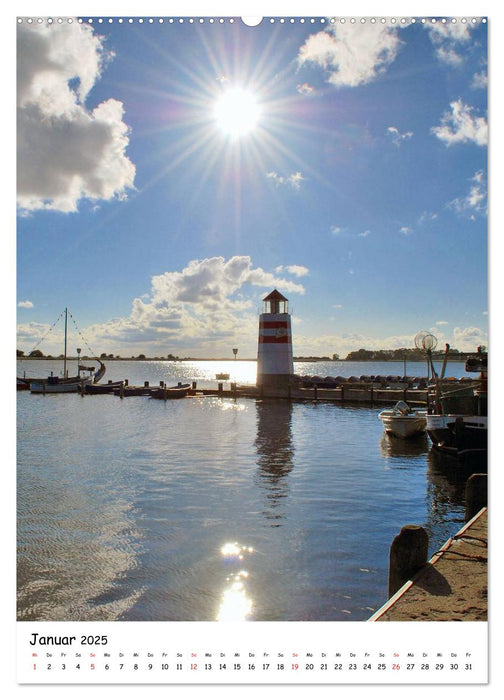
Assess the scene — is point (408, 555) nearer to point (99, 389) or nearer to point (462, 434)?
point (462, 434)

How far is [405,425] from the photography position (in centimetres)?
2492

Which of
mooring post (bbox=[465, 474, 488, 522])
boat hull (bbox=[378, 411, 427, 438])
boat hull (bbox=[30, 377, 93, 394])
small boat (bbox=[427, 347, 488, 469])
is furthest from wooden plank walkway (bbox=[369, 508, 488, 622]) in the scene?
boat hull (bbox=[30, 377, 93, 394])

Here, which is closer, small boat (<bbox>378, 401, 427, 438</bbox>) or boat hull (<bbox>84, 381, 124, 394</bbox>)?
small boat (<bbox>378, 401, 427, 438</bbox>)

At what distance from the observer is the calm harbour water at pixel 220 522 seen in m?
8.12

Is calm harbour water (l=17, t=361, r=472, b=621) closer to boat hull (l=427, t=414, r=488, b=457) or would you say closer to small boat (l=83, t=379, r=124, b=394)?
boat hull (l=427, t=414, r=488, b=457)

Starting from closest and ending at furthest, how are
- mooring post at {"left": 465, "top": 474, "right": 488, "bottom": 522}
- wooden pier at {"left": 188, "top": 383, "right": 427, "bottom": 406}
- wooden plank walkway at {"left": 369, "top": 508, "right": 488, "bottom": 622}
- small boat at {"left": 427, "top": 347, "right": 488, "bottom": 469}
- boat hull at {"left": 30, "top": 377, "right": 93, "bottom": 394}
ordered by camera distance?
wooden plank walkway at {"left": 369, "top": 508, "right": 488, "bottom": 622} → mooring post at {"left": 465, "top": 474, "right": 488, "bottom": 522} → small boat at {"left": 427, "top": 347, "right": 488, "bottom": 469} → wooden pier at {"left": 188, "top": 383, "right": 427, "bottom": 406} → boat hull at {"left": 30, "top": 377, "right": 93, "bottom": 394}

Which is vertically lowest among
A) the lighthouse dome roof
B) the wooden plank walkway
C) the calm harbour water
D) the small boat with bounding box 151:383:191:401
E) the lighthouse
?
the calm harbour water

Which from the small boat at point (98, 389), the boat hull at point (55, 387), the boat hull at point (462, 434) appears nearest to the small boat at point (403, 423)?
the boat hull at point (462, 434)

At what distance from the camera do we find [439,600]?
18.8 feet

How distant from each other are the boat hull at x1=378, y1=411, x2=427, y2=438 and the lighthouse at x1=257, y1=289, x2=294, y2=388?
2133 cm

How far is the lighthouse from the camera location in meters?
45.9

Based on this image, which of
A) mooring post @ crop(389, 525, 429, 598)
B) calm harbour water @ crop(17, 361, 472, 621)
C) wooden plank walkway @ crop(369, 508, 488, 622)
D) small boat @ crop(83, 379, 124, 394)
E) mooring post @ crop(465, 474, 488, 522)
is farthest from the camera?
small boat @ crop(83, 379, 124, 394)

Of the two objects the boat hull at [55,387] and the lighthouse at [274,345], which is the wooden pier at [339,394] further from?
the boat hull at [55,387]

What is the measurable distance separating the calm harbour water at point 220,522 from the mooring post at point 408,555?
127 cm
